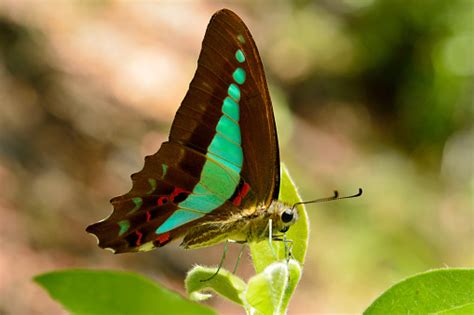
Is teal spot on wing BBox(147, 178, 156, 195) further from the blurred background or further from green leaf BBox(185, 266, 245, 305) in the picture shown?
the blurred background

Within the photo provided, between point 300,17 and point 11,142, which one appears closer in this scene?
point 11,142

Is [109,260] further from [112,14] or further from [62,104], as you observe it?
[112,14]

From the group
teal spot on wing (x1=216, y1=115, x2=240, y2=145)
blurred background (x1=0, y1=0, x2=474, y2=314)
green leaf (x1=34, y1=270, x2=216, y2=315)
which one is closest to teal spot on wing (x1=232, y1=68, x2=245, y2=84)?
teal spot on wing (x1=216, y1=115, x2=240, y2=145)

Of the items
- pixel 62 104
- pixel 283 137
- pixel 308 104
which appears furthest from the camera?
pixel 308 104

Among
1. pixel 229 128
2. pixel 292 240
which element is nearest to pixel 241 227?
pixel 229 128

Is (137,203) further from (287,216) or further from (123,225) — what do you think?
(287,216)

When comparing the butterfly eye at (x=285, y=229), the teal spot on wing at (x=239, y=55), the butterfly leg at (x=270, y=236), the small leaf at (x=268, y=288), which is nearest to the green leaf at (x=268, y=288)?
the small leaf at (x=268, y=288)

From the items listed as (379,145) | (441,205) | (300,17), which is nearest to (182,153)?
(441,205)
